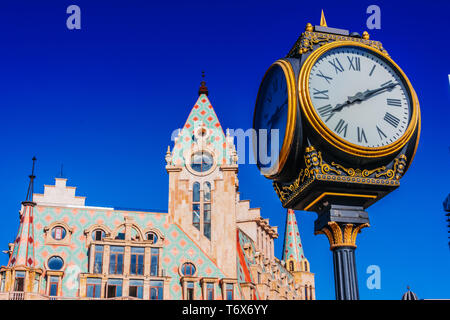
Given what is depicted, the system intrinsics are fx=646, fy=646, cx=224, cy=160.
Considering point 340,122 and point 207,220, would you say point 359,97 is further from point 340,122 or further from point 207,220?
point 207,220

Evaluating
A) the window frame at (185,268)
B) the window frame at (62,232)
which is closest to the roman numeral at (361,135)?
the window frame at (185,268)

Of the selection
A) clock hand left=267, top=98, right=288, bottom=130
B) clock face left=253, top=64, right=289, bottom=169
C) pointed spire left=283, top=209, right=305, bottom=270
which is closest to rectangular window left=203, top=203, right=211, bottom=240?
pointed spire left=283, top=209, right=305, bottom=270

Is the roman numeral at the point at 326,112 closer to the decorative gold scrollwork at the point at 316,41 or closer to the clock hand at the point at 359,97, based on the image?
the clock hand at the point at 359,97

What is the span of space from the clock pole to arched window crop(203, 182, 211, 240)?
40.0 metres

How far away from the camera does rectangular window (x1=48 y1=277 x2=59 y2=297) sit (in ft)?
139

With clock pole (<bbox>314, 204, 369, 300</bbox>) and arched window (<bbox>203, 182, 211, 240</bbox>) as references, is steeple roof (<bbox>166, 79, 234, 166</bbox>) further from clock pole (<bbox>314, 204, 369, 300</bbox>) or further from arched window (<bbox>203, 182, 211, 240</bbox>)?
clock pole (<bbox>314, 204, 369, 300</bbox>)

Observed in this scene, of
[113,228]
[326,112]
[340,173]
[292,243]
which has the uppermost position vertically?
[292,243]

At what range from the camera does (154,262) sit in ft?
147

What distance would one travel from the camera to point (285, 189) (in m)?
8.93

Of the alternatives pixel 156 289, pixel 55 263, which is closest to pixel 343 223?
pixel 156 289

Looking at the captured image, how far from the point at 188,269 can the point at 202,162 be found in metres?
8.61

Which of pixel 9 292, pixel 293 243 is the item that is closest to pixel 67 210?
pixel 9 292
